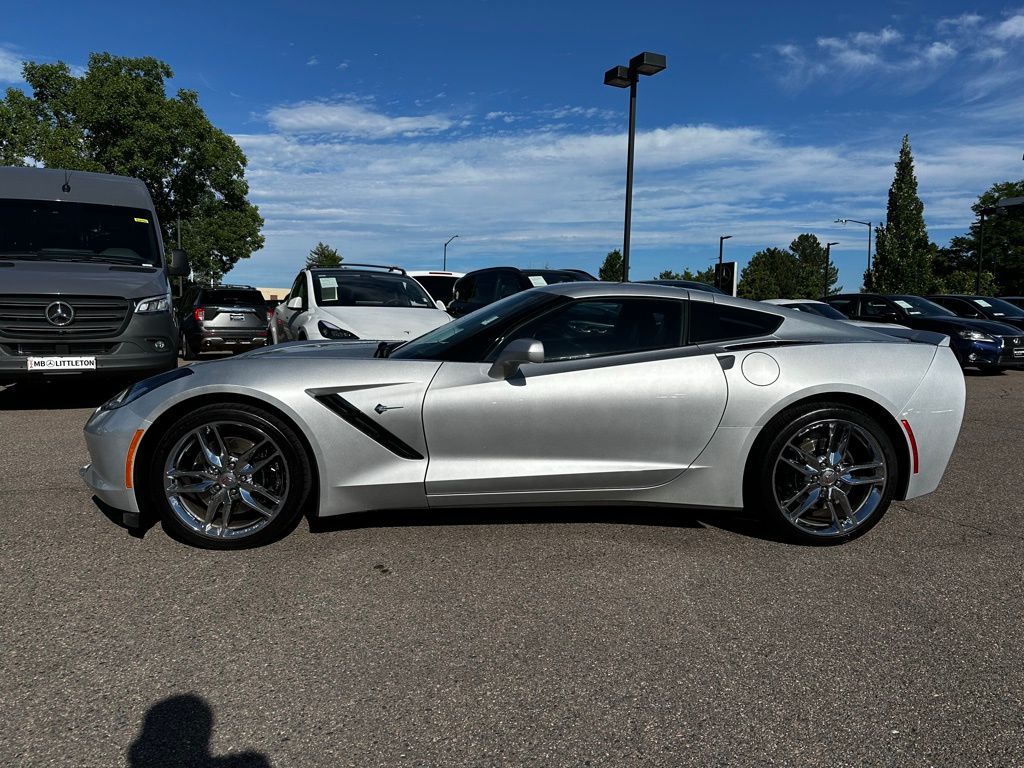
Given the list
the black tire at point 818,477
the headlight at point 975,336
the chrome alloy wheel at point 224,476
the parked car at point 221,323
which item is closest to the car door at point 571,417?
the black tire at point 818,477

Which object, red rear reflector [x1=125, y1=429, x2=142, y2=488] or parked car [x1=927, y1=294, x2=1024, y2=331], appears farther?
parked car [x1=927, y1=294, x2=1024, y2=331]

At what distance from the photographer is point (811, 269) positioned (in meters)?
87.1

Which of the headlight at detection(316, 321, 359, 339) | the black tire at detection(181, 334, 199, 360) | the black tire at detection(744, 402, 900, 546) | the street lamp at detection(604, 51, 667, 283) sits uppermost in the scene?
the street lamp at detection(604, 51, 667, 283)

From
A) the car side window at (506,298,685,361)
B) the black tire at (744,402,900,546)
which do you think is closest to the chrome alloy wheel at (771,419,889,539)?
the black tire at (744,402,900,546)

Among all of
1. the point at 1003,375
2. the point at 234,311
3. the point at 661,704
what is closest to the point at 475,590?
the point at 661,704

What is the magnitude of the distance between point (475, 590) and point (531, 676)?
28.5 inches

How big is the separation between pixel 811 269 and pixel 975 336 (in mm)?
79171

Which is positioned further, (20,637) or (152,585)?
(152,585)

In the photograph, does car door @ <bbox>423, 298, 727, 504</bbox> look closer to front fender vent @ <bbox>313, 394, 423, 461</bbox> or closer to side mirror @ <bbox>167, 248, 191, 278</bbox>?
front fender vent @ <bbox>313, 394, 423, 461</bbox>

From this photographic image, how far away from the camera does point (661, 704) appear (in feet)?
7.47

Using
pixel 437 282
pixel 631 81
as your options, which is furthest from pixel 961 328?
pixel 437 282

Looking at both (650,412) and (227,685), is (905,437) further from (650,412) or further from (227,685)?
(227,685)

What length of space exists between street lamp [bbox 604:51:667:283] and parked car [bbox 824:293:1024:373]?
195 inches

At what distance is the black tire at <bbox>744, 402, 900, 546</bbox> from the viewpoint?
368cm
